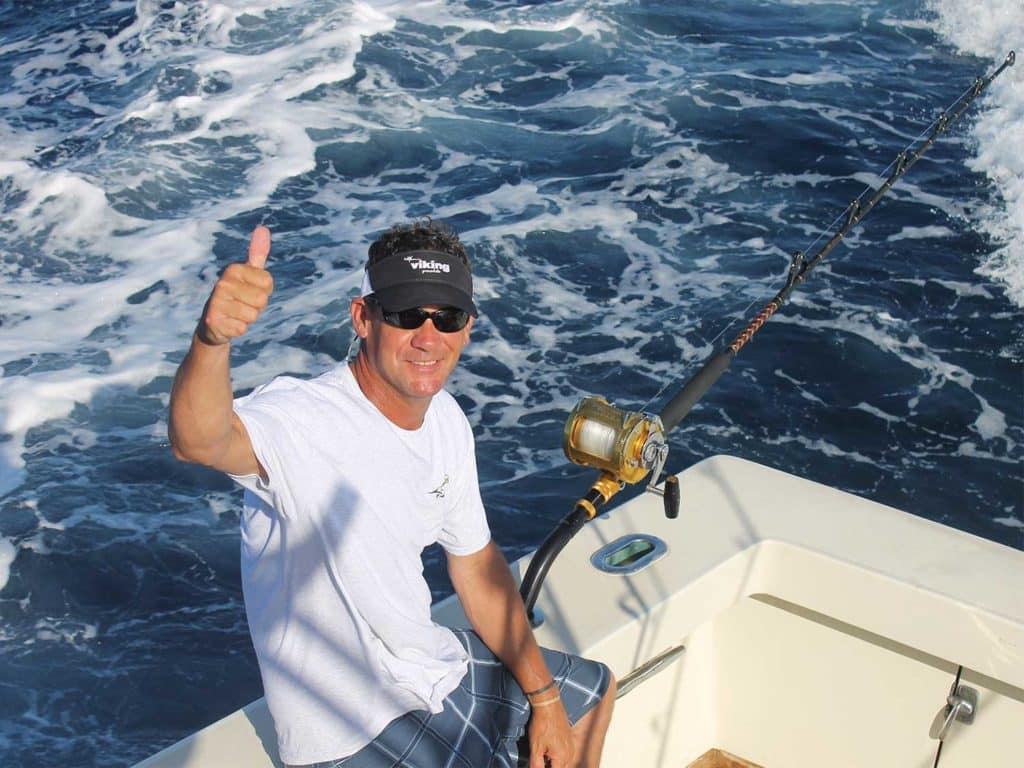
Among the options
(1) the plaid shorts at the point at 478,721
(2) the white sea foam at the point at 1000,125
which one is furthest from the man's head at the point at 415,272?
(2) the white sea foam at the point at 1000,125

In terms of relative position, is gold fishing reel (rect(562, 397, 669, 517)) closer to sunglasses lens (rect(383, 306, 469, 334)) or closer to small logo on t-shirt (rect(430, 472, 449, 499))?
small logo on t-shirt (rect(430, 472, 449, 499))

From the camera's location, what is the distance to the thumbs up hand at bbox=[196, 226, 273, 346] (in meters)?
1.49

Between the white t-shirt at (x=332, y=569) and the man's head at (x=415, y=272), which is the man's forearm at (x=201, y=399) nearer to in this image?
the white t-shirt at (x=332, y=569)

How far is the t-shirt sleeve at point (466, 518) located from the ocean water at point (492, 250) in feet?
6.91

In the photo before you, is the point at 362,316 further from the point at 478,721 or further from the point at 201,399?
the point at 478,721

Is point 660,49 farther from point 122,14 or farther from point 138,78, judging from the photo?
point 122,14

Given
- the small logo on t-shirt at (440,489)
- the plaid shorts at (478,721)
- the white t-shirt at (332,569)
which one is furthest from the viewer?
the small logo on t-shirt at (440,489)

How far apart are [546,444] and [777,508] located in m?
2.83

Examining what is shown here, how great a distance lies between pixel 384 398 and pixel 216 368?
1.35ft

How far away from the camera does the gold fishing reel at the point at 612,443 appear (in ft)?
7.36

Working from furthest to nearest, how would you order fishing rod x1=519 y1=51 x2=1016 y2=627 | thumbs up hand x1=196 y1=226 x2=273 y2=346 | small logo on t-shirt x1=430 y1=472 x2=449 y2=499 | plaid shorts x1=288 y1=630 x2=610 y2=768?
1. fishing rod x1=519 y1=51 x2=1016 y2=627
2. small logo on t-shirt x1=430 y1=472 x2=449 y2=499
3. plaid shorts x1=288 y1=630 x2=610 y2=768
4. thumbs up hand x1=196 y1=226 x2=273 y2=346

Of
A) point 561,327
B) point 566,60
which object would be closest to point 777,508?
point 561,327

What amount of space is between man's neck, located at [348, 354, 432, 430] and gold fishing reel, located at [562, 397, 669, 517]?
0.41 metres

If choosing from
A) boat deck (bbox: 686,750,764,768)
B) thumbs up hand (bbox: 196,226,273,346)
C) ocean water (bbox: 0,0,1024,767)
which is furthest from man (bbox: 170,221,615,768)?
ocean water (bbox: 0,0,1024,767)
